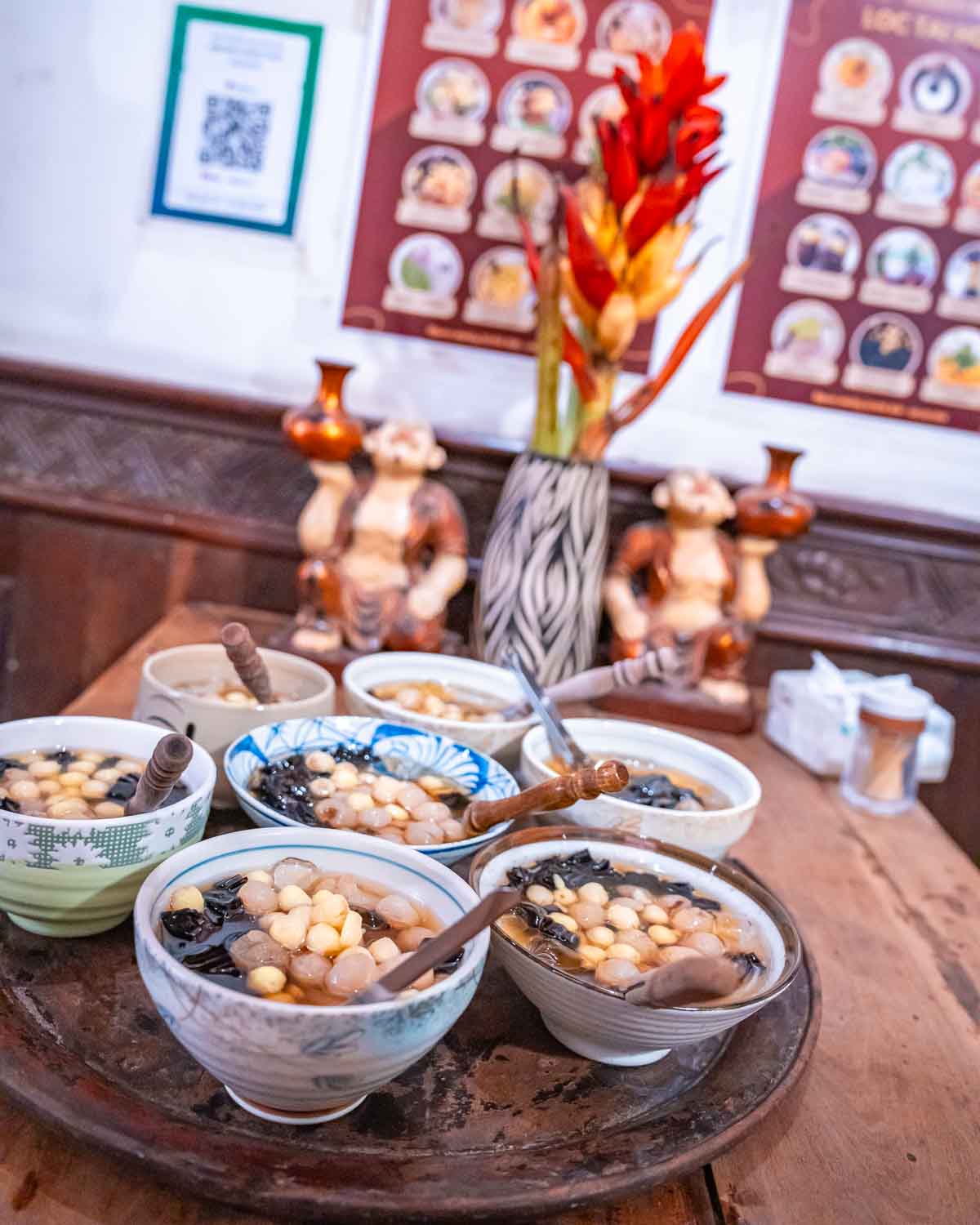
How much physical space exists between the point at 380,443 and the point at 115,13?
1.08 meters

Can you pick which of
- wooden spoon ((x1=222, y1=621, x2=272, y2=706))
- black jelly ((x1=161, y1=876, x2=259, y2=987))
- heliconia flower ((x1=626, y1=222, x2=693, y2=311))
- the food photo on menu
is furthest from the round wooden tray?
heliconia flower ((x1=626, y1=222, x2=693, y2=311))

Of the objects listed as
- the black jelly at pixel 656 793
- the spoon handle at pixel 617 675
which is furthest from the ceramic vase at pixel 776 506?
the black jelly at pixel 656 793

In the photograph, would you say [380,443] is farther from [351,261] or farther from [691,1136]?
[691,1136]

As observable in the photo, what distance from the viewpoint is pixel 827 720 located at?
1.77 meters

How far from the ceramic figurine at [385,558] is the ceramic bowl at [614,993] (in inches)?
33.9

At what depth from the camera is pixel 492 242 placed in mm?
2100

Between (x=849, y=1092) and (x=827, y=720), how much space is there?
0.90 m

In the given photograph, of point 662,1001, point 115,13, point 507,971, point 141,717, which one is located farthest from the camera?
point 115,13

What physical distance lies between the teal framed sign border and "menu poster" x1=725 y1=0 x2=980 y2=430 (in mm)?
956

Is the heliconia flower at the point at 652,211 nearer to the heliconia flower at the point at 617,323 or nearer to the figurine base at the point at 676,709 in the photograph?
the heliconia flower at the point at 617,323

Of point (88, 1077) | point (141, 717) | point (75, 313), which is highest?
point (75, 313)

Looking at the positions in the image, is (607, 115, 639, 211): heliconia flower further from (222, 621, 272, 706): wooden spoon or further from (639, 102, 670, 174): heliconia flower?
(222, 621, 272, 706): wooden spoon

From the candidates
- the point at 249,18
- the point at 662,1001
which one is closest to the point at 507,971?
the point at 662,1001

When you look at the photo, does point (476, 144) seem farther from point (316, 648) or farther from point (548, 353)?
point (316, 648)
